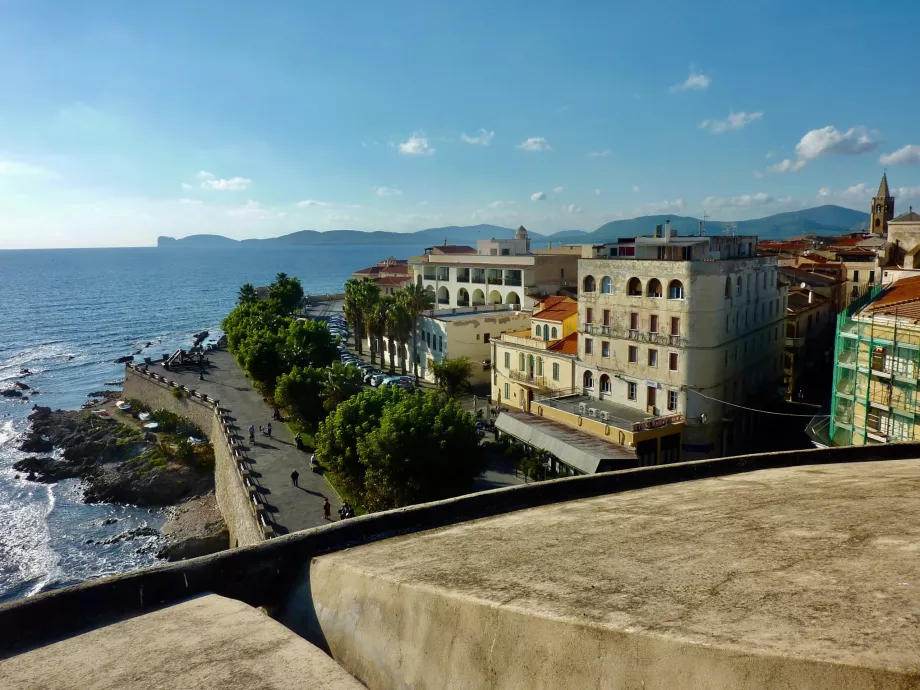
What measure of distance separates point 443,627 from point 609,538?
3.44m

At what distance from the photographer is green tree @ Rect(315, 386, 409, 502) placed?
1281 inches

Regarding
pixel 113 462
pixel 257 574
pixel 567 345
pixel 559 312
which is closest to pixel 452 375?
pixel 567 345

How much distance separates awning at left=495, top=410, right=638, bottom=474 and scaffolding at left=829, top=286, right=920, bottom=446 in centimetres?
1021

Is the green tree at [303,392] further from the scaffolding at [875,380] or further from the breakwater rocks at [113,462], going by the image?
the scaffolding at [875,380]

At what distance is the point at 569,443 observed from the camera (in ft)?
120

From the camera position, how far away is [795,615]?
682 cm

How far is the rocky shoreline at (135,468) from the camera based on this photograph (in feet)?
141

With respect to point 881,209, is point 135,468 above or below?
below

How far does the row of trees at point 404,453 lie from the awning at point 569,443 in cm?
618

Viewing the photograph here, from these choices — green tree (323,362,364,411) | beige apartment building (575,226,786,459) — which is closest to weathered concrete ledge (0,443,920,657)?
beige apartment building (575,226,786,459)

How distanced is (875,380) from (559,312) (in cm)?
2588

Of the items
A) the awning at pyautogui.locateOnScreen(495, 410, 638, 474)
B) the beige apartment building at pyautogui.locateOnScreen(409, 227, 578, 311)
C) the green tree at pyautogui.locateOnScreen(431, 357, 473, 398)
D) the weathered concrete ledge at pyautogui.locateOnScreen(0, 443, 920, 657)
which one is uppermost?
the beige apartment building at pyautogui.locateOnScreen(409, 227, 578, 311)

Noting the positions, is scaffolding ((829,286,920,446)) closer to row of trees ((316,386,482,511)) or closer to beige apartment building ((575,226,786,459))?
beige apartment building ((575,226,786,459))

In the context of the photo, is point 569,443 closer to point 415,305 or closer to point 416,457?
point 416,457
